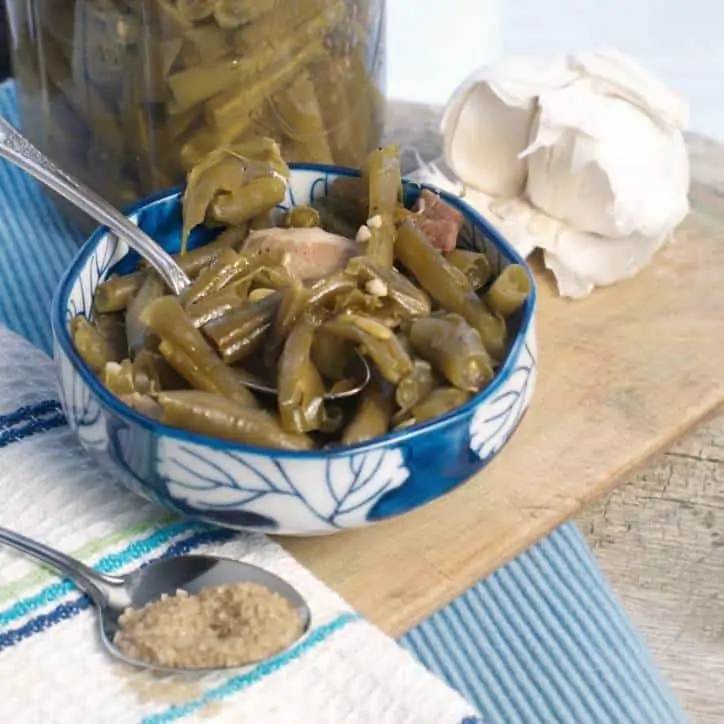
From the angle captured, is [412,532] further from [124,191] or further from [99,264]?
[124,191]

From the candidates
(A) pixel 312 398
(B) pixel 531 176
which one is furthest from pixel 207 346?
(B) pixel 531 176

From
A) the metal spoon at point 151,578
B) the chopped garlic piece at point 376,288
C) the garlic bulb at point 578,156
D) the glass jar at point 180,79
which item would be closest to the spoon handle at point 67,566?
the metal spoon at point 151,578

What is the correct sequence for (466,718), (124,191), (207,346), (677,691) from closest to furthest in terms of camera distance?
(466,718)
(207,346)
(677,691)
(124,191)

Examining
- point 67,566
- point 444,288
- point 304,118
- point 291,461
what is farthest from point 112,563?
point 304,118

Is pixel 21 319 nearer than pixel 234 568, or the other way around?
pixel 234 568

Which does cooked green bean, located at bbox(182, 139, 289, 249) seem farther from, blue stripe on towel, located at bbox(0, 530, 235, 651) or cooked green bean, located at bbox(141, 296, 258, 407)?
blue stripe on towel, located at bbox(0, 530, 235, 651)

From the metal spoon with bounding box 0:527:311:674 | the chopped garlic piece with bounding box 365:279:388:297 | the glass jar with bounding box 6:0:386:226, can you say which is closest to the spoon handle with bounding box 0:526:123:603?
the metal spoon with bounding box 0:527:311:674
